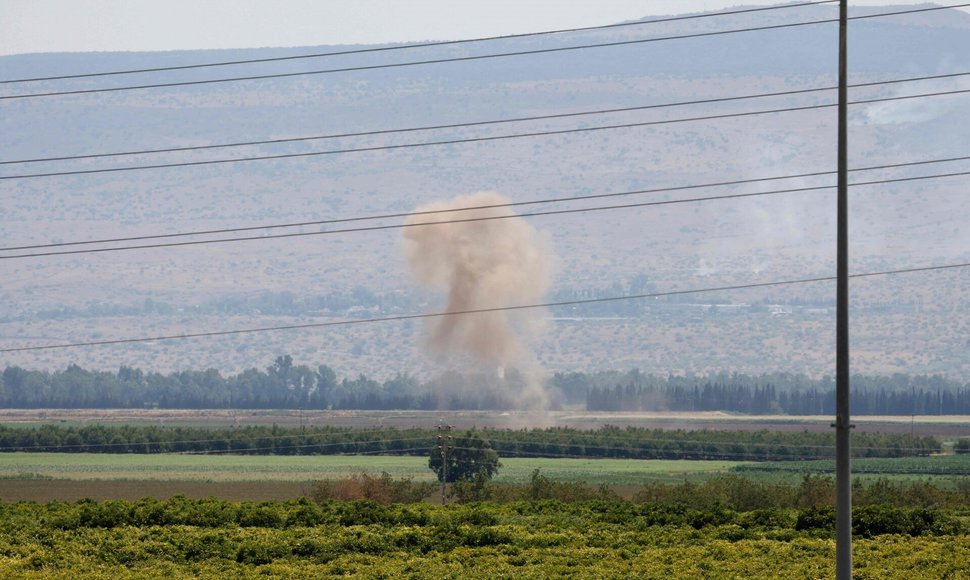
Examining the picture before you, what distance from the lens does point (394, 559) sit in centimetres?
4466

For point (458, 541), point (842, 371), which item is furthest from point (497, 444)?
point (842, 371)

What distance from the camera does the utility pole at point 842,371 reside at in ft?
90.2

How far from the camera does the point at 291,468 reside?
128 metres

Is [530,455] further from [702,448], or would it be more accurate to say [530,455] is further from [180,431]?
[180,431]

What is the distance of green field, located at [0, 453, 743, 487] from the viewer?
4545 inches

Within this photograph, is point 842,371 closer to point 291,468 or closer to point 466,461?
point 466,461

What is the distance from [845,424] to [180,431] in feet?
486

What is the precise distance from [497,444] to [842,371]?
392ft

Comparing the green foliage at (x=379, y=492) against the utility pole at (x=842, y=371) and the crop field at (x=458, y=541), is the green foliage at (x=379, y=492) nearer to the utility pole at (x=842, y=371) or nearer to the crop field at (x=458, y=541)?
the crop field at (x=458, y=541)

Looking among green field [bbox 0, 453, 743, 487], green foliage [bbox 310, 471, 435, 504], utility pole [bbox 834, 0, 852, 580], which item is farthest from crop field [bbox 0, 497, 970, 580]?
green field [bbox 0, 453, 743, 487]

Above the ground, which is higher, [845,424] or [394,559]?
[845,424]

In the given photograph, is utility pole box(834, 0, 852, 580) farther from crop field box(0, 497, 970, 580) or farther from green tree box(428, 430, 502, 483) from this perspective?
→ green tree box(428, 430, 502, 483)

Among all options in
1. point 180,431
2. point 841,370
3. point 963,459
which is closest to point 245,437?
point 180,431

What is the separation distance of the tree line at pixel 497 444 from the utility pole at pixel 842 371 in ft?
380
